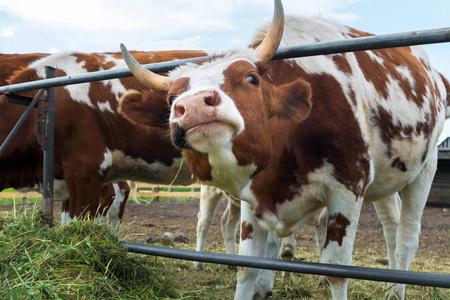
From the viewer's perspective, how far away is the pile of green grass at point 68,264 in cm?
246

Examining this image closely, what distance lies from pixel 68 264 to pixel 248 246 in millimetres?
1294

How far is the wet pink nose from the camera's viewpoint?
87.0 inches

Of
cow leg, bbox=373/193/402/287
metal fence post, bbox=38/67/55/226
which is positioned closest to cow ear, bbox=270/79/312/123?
metal fence post, bbox=38/67/55/226

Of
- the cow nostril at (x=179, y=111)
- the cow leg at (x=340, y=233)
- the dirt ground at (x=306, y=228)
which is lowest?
the dirt ground at (x=306, y=228)

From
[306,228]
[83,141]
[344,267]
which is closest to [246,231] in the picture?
A: [344,267]

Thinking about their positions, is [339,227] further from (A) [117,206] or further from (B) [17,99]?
(A) [117,206]

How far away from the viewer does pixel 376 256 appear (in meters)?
6.80

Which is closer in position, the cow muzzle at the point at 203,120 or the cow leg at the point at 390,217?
the cow muzzle at the point at 203,120

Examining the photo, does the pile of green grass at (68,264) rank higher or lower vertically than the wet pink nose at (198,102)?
lower

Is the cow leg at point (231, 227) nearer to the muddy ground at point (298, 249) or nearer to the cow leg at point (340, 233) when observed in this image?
the muddy ground at point (298, 249)

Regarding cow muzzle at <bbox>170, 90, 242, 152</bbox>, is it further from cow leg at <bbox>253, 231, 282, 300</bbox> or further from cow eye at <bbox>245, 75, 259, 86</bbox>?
cow leg at <bbox>253, 231, 282, 300</bbox>

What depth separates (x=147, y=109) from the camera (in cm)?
288

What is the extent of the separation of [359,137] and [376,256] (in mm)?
4189

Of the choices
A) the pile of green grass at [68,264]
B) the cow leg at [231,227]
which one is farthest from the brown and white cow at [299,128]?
the cow leg at [231,227]
